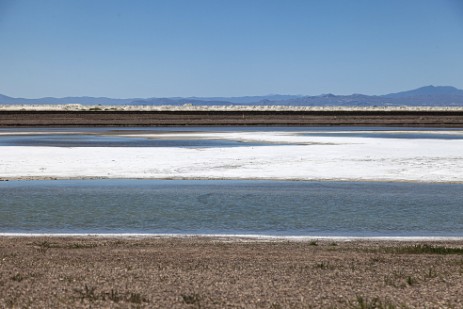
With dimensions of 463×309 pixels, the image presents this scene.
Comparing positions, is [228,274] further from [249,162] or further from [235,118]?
[235,118]

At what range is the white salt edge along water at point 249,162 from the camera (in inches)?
954

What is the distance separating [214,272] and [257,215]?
22.2ft

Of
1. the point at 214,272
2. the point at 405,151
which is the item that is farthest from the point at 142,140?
the point at 214,272

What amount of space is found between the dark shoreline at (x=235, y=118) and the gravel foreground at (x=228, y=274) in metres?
48.2

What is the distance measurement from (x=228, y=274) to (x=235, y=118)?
58526mm

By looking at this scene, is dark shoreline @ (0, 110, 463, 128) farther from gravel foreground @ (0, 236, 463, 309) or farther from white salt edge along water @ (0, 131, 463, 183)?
gravel foreground @ (0, 236, 463, 309)

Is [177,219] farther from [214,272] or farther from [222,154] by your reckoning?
[222,154]

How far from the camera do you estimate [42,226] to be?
51.4ft

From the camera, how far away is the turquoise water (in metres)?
15.4

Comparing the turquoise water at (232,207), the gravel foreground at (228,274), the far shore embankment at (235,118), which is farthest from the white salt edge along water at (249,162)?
the far shore embankment at (235,118)

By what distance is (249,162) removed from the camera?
27.8 m

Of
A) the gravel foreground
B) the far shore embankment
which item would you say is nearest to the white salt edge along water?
the gravel foreground

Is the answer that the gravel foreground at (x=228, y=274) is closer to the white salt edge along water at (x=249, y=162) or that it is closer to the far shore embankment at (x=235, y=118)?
the white salt edge along water at (x=249, y=162)

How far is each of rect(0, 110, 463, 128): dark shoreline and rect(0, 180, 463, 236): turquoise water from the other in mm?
38725
